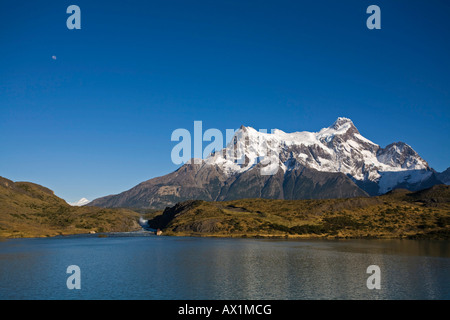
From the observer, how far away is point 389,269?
86562 mm

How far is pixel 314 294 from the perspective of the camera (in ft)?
200
